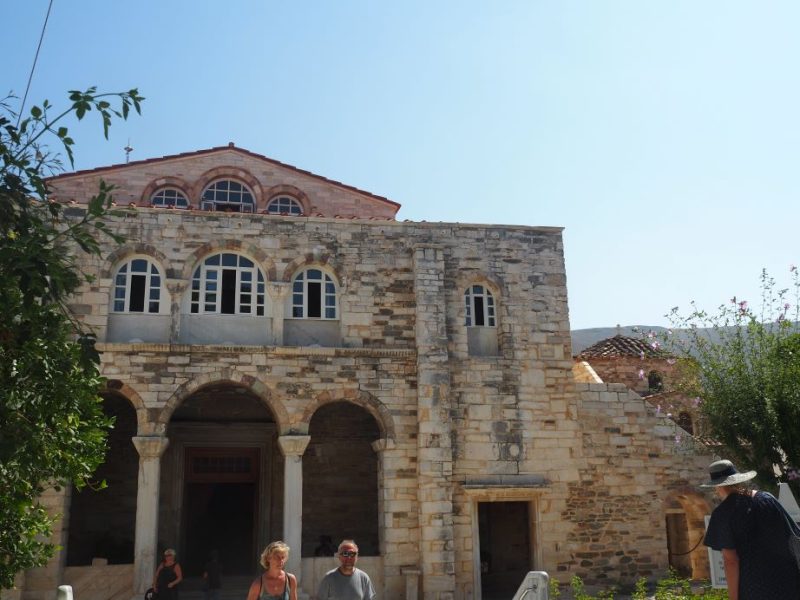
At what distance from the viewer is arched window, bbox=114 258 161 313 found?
14126 millimetres

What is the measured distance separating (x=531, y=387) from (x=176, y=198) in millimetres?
9520

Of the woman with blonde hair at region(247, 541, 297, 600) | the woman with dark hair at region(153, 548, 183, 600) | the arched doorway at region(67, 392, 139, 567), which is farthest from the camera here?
the arched doorway at region(67, 392, 139, 567)

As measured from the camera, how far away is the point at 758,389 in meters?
12.1

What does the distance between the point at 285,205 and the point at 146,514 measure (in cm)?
827

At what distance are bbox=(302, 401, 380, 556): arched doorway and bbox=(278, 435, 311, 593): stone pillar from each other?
315cm

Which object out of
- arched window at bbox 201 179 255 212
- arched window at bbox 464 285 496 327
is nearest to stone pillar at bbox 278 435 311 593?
arched window at bbox 464 285 496 327

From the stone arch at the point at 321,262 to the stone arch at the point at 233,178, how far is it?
12.1ft

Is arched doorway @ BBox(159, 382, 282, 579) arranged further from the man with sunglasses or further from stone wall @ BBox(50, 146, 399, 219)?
the man with sunglasses

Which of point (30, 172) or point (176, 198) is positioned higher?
point (176, 198)

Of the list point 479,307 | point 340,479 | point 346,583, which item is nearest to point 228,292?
point 479,307

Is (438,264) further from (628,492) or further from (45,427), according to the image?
(45,427)

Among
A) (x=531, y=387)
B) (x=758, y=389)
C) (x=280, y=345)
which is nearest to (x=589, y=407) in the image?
(x=531, y=387)

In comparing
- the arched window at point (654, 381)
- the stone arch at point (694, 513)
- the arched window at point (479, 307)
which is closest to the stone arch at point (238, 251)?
the arched window at point (479, 307)

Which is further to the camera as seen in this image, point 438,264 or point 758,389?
point 438,264
